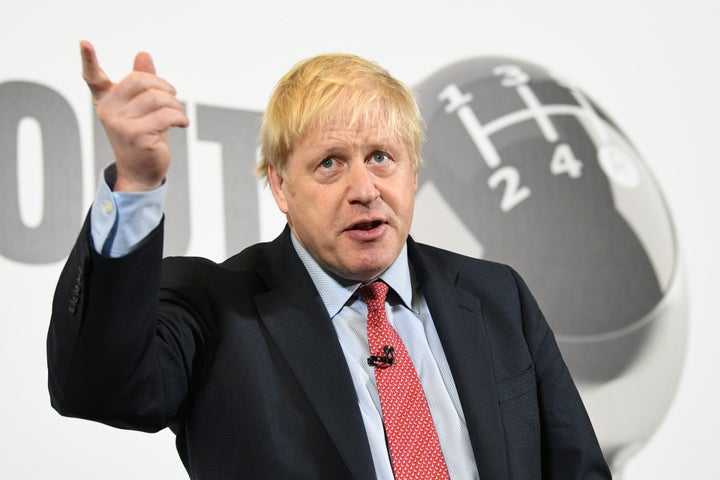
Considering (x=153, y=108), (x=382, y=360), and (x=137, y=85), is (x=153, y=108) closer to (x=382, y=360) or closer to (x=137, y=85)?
(x=137, y=85)

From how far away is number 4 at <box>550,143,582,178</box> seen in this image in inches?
131

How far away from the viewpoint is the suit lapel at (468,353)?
175 cm

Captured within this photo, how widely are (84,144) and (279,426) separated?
50.8 inches

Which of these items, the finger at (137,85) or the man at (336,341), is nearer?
the finger at (137,85)

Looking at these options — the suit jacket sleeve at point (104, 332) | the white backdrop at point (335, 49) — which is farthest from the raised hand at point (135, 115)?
the white backdrop at point (335, 49)

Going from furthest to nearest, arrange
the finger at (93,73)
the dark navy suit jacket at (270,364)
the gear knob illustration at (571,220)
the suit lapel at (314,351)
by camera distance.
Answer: the gear knob illustration at (571,220)
the suit lapel at (314,351)
the dark navy suit jacket at (270,364)
the finger at (93,73)

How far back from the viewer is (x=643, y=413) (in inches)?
130

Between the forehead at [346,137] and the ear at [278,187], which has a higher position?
the forehead at [346,137]

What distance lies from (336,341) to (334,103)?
45 centimetres

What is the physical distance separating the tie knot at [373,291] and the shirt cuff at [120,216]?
0.59 meters

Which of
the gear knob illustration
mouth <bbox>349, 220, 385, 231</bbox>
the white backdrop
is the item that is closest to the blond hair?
mouth <bbox>349, 220, 385, 231</bbox>

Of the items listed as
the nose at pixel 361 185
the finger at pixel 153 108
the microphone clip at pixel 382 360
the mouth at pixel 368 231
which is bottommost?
the microphone clip at pixel 382 360

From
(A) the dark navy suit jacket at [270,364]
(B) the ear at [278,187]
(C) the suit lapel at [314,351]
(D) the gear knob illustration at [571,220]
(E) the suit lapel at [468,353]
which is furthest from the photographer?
(D) the gear knob illustration at [571,220]

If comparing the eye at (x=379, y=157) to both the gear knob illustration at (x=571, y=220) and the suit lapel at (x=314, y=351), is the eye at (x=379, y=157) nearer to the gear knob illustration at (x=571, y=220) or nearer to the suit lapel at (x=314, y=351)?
the suit lapel at (x=314, y=351)
